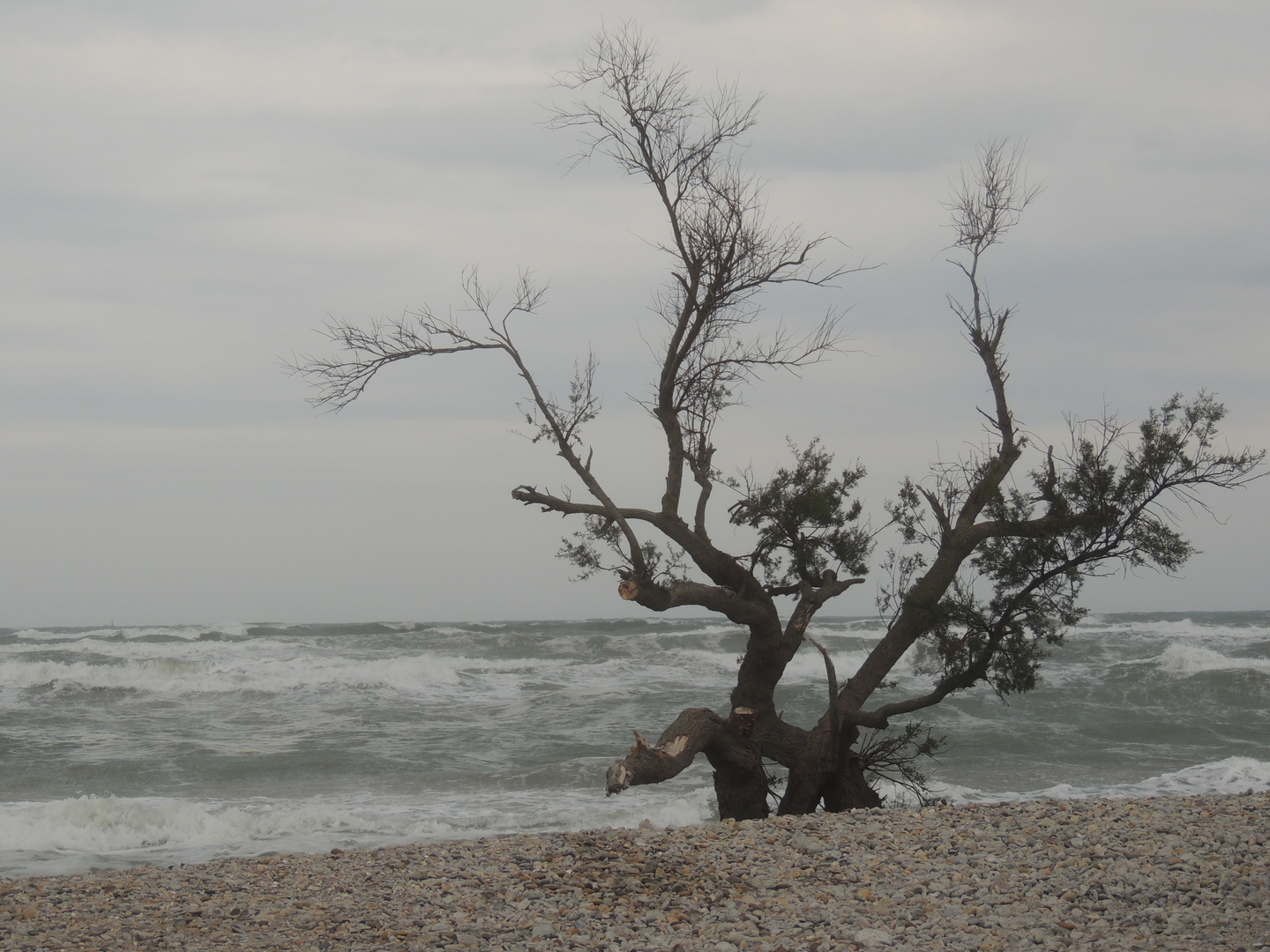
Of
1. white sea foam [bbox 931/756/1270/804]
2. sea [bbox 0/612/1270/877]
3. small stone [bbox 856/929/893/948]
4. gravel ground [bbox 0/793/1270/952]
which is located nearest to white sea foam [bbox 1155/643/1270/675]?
sea [bbox 0/612/1270/877]

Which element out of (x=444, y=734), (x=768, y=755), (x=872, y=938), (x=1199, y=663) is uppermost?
(x=872, y=938)

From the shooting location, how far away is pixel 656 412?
973 centimetres

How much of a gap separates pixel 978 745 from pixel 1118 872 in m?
12.1

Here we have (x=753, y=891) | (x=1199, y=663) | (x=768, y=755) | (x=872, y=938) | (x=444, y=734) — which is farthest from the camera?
(x=1199, y=663)

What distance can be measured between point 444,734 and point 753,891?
1300 centimetres

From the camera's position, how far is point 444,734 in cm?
1820

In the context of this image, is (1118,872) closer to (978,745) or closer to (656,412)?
(656,412)

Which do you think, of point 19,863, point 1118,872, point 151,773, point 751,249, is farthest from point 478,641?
point 1118,872

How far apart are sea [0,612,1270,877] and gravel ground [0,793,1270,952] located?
3449 millimetres

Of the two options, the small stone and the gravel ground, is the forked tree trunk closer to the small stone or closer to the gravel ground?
A: the gravel ground

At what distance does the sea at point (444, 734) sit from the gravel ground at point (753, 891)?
3449 millimetres

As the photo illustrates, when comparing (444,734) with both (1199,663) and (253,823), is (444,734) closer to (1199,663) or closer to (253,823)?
(253,823)

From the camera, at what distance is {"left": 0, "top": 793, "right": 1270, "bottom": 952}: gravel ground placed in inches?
212

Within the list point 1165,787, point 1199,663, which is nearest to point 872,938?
point 1165,787
